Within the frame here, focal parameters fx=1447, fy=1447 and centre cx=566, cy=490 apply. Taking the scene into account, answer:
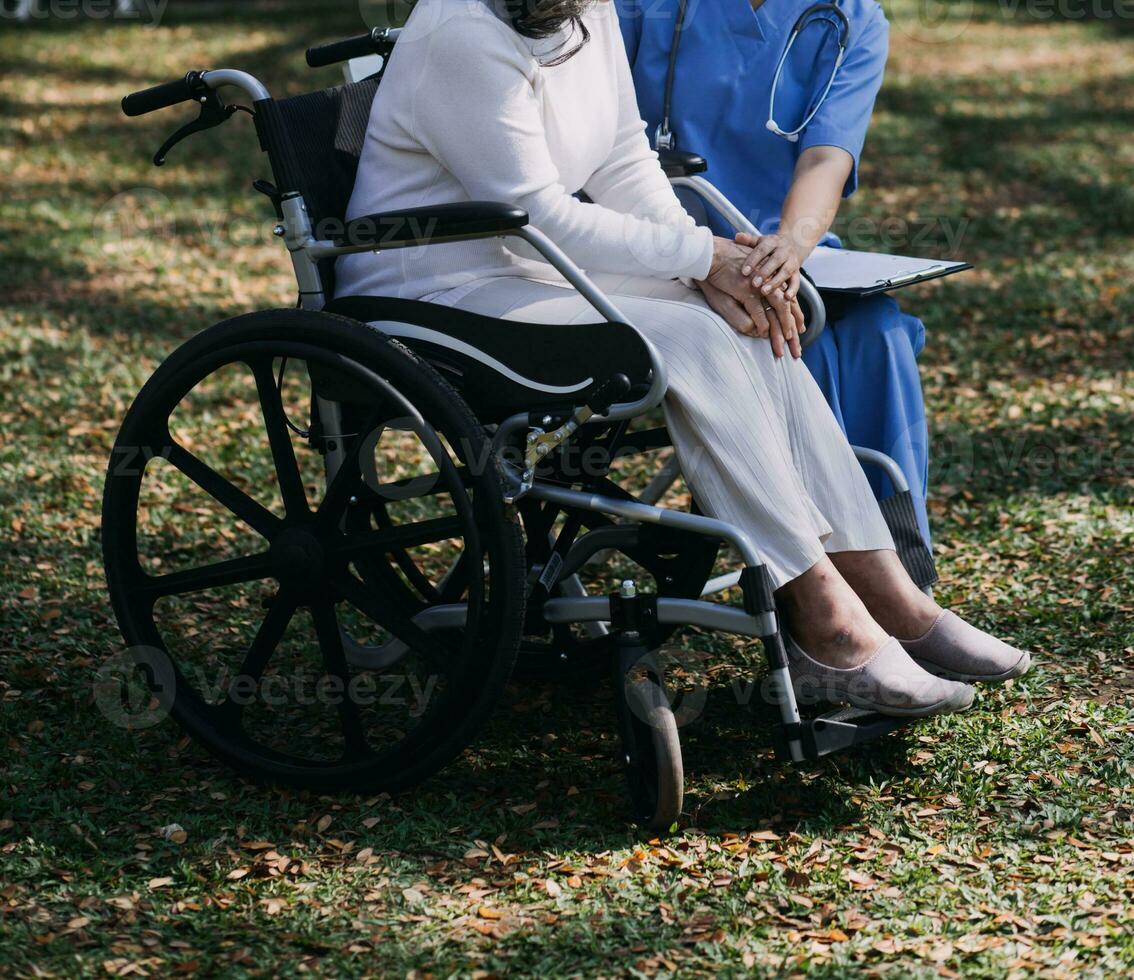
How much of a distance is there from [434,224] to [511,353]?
0.80 ft

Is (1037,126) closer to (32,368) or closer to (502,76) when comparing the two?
(32,368)

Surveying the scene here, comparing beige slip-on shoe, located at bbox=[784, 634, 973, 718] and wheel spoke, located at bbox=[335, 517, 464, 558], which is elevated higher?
wheel spoke, located at bbox=[335, 517, 464, 558]

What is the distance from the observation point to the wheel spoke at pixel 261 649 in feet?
8.20

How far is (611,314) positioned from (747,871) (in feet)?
2.98

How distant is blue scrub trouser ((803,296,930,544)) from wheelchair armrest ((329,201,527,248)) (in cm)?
79

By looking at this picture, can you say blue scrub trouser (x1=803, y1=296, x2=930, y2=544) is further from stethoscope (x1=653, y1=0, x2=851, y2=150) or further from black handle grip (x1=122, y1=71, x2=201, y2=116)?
black handle grip (x1=122, y1=71, x2=201, y2=116)

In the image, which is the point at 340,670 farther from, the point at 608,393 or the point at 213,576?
the point at 608,393

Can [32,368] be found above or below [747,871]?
above

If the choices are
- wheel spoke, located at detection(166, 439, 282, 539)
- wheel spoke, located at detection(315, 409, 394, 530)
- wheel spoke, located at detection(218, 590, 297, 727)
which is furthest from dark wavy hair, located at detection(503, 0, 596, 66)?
wheel spoke, located at detection(218, 590, 297, 727)

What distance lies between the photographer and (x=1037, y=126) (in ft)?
30.9

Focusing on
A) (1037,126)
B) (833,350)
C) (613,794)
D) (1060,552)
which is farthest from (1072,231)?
(613,794)

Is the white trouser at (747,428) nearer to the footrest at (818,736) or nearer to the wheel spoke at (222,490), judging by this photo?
the footrest at (818,736)

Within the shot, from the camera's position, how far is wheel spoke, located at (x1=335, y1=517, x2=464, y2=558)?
2.34 m

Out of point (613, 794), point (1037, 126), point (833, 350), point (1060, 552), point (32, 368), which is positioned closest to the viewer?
point (613, 794)
